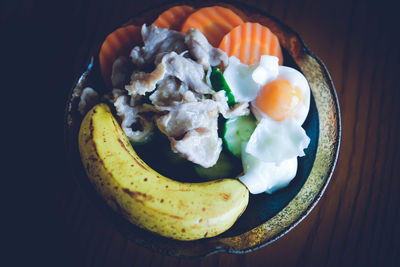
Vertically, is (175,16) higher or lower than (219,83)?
higher

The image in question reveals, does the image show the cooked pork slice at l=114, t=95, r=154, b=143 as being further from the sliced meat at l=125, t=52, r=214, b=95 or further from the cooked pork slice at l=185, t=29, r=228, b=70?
the cooked pork slice at l=185, t=29, r=228, b=70

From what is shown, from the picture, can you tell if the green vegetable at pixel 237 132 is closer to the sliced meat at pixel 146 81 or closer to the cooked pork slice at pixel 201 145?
the cooked pork slice at pixel 201 145

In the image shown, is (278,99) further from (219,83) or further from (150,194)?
(150,194)

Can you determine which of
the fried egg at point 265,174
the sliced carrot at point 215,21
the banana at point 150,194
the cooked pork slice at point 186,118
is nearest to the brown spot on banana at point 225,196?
the banana at point 150,194

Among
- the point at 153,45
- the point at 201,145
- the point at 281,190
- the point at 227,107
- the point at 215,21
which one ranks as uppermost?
the point at 215,21

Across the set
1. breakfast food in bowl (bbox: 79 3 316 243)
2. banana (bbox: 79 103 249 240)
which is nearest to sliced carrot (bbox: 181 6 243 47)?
breakfast food in bowl (bbox: 79 3 316 243)

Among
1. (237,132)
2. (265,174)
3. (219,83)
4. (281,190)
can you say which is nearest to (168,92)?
(219,83)
